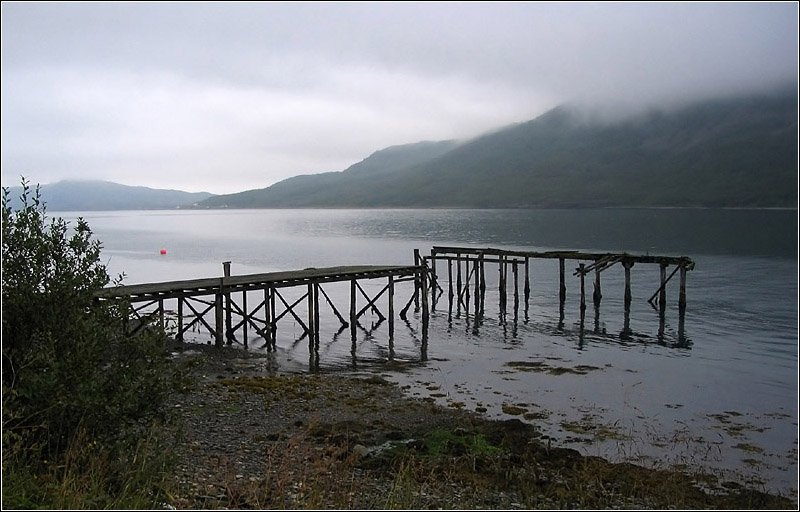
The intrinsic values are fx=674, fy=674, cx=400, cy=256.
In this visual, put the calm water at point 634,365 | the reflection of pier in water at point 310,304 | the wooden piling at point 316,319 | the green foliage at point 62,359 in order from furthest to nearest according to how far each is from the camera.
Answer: the wooden piling at point 316,319 → the reflection of pier in water at point 310,304 → the calm water at point 634,365 → the green foliage at point 62,359

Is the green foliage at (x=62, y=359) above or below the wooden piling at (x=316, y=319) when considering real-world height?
above

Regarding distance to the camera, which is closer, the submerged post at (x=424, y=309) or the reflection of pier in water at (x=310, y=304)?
the reflection of pier in water at (x=310, y=304)

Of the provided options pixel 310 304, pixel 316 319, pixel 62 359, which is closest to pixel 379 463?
pixel 62 359

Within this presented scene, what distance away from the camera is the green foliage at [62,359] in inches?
389

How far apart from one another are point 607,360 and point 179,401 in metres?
17.4

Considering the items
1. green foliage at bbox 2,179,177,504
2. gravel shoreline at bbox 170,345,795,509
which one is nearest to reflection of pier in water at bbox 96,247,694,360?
gravel shoreline at bbox 170,345,795,509

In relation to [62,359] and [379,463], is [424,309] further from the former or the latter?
[62,359]

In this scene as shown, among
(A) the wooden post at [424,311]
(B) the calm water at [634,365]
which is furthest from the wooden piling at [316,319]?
(A) the wooden post at [424,311]

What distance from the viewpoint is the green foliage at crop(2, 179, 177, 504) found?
9.89 m

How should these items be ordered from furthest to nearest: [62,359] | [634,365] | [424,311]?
1. [424,311]
2. [634,365]
3. [62,359]

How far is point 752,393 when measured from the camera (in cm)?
2258

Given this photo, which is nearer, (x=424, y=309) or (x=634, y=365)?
(x=634, y=365)

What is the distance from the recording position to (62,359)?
10.2 m

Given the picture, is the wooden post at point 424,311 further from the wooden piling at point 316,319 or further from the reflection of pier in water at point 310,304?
the wooden piling at point 316,319
